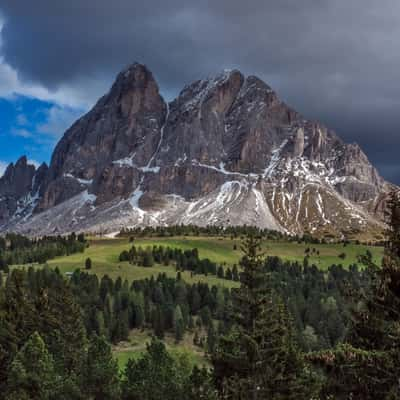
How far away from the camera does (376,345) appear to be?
813 inches

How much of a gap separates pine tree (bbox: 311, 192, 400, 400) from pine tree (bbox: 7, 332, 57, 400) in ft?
115

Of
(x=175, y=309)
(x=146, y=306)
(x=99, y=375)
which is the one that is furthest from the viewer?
(x=146, y=306)

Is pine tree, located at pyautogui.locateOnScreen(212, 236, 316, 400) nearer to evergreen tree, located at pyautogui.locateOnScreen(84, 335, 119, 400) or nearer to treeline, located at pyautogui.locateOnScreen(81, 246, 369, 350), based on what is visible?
evergreen tree, located at pyautogui.locateOnScreen(84, 335, 119, 400)

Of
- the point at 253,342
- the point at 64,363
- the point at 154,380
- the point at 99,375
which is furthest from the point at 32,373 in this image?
the point at 253,342

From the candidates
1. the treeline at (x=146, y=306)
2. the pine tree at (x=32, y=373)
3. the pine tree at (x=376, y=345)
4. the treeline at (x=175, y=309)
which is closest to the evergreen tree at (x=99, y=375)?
the pine tree at (x=32, y=373)

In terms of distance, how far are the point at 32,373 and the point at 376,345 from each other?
37.5 metres

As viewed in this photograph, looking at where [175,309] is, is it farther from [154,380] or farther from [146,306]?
[154,380]

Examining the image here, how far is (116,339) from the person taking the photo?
137125 mm

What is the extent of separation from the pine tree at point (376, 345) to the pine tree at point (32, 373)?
115 ft

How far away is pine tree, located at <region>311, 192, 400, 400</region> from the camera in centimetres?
1883

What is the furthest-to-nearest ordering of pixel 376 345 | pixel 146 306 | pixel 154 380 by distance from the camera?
pixel 146 306
pixel 154 380
pixel 376 345

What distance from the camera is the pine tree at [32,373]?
4747cm

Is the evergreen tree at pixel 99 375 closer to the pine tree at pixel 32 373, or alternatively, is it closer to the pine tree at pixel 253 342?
the pine tree at pixel 32 373

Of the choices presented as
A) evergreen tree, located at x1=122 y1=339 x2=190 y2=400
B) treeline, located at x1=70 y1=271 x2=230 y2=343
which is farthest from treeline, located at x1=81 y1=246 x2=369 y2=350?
evergreen tree, located at x1=122 y1=339 x2=190 y2=400
